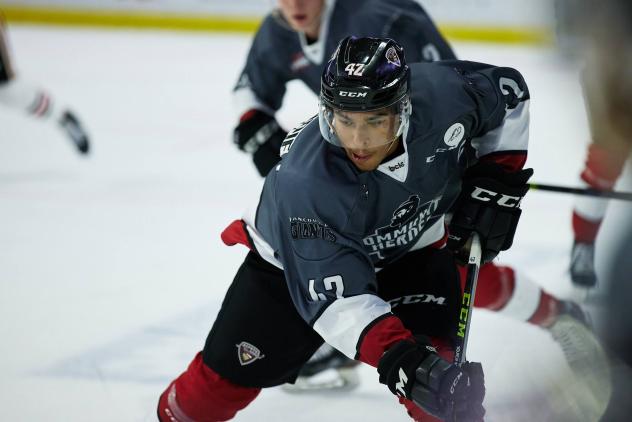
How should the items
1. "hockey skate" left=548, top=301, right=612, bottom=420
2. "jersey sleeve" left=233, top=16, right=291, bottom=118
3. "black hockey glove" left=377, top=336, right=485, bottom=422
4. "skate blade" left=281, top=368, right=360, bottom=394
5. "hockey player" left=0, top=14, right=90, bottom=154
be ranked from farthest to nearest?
"hockey player" left=0, top=14, right=90, bottom=154 < "jersey sleeve" left=233, top=16, right=291, bottom=118 < "skate blade" left=281, top=368, right=360, bottom=394 < "black hockey glove" left=377, top=336, right=485, bottom=422 < "hockey skate" left=548, top=301, right=612, bottom=420

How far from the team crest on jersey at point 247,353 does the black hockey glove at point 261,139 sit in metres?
0.74

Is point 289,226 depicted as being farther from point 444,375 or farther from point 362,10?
point 362,10

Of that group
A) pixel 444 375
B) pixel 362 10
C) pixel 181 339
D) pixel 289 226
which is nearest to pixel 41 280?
pixel 181 339

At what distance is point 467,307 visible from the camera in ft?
5.84

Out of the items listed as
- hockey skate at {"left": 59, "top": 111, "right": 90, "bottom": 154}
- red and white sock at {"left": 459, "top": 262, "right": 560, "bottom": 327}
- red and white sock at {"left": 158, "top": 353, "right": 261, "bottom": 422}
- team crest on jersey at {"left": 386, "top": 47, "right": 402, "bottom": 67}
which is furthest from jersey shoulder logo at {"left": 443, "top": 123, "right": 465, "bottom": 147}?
hockey skate at {"left": 59, "top": 111, "right": 90, "bottom": 154}

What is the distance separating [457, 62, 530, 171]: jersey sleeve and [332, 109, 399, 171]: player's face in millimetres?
343

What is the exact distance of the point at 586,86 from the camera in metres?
0.67

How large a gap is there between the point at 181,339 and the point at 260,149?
673mm

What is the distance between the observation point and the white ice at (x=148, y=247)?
234 cm

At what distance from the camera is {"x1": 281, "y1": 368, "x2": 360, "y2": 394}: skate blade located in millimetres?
2471

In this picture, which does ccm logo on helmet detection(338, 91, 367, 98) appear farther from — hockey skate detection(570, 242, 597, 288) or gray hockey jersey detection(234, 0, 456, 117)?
hockey skate detection(570, 242, 597, 288)

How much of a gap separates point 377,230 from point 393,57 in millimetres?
358

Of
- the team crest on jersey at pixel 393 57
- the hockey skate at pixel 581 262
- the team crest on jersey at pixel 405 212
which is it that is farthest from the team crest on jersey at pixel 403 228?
the hockey skate at pixel 581 262

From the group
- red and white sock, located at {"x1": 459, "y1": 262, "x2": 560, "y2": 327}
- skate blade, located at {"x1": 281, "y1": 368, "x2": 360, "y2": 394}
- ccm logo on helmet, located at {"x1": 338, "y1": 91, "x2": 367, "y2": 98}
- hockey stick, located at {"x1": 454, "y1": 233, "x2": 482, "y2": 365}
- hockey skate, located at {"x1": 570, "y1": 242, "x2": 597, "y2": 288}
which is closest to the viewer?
ccm logo on helmet, located at {"x1": 338, "y1": 91, "x2": 367, "y2": 98}
